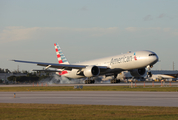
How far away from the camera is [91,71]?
5497 cm

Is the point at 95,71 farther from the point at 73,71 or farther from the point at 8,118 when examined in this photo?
the point at 8,118

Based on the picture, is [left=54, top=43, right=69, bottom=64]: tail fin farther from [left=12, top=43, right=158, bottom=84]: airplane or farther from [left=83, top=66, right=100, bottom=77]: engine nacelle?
[left=83, top=66, right=100, bottom=77]: engine nacelle

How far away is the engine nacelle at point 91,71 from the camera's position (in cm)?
5506

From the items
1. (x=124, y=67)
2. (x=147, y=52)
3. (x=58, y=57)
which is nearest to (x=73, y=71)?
(x=58, y=57)

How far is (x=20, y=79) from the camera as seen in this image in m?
110

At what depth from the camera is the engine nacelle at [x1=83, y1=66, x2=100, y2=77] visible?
55062 millimetres

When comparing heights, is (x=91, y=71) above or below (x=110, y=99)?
above

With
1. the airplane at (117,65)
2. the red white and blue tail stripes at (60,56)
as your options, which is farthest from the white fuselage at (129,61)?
the red white and blue tail stripes at (60,56)

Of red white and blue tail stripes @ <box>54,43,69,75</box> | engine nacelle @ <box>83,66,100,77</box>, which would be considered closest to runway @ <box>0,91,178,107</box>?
engine nacelle @ <box>83,66,100,77</box>

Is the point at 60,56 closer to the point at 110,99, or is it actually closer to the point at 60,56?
the point at 60,56

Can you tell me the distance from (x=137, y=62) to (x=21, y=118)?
40.2 m

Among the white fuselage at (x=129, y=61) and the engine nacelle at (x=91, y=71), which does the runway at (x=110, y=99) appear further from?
the engine nacelle at (x=91, y=71)

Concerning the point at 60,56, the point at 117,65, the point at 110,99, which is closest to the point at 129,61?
the point at 117,65

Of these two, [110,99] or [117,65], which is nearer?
[110,99]
